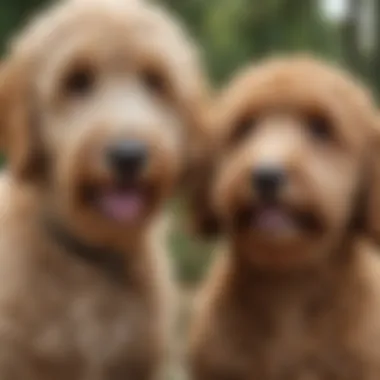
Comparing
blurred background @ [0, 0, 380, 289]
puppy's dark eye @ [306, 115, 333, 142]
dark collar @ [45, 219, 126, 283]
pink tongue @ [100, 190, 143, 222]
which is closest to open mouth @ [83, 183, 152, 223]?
pink tongue @ [100, 190, 143, 222]

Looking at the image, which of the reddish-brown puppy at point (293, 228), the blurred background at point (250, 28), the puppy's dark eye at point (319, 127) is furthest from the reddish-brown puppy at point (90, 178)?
the blurred background at point (250, 28)

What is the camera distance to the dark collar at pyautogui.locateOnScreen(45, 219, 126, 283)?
2.40m

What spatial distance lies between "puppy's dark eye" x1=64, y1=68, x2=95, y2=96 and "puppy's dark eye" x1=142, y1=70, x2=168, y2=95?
10 cm

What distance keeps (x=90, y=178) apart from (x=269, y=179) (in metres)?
0.32

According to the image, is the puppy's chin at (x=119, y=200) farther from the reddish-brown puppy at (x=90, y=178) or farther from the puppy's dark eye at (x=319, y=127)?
the puppy's dark eye at (x=319, y=127)

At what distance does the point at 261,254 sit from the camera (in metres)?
2.34

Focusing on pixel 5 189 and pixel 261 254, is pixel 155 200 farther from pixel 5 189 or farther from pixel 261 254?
pixel 5 189

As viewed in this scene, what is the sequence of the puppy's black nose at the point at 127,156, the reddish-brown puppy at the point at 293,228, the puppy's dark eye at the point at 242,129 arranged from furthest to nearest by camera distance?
the puppy's dark eye at the point at 242,129 < the reddish-brown puppy at the point at 293,228 < the puppy's black nose at the point at 127,156

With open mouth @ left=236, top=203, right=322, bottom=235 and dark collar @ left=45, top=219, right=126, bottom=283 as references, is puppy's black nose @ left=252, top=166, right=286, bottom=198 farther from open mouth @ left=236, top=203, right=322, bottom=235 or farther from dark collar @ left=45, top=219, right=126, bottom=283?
dark collar @ left=45, top=219, right=126, bottom=283

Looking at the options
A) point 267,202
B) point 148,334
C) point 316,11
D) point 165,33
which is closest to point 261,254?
point 267,202

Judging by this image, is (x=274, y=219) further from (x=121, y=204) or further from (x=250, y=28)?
(x=250, y=28)

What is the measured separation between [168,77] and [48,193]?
0.32 meters

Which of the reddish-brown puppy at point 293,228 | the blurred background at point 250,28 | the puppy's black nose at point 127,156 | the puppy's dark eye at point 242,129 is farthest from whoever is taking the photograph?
the blurred background at point 250,28

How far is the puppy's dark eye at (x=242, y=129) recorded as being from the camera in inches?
93.7
